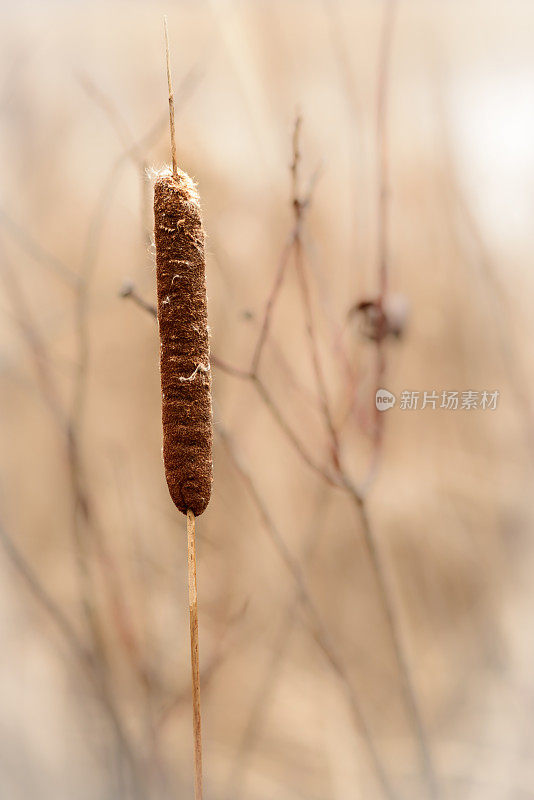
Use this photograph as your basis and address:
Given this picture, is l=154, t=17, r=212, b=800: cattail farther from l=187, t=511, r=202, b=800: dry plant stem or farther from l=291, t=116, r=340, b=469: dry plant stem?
l=291, t=116, r=340, b=469: dry plant stem

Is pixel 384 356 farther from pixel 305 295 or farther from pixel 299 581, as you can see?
pixel 299 581

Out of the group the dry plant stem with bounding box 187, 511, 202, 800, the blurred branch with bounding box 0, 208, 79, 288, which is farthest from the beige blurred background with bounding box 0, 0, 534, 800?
the dry plant stem with bounding box 187, 511, 202, 800

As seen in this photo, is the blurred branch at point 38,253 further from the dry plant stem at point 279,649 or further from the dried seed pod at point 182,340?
the dry plant stem at point 279,649

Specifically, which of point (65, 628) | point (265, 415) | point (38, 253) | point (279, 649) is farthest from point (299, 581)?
point (38, 253)

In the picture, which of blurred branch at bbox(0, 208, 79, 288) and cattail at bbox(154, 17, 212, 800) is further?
blurred branch at bbox(0, 208, 79, 288)

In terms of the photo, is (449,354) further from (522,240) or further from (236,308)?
(236,308)

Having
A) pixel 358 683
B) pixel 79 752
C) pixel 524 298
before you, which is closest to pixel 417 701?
pixel 358 683
